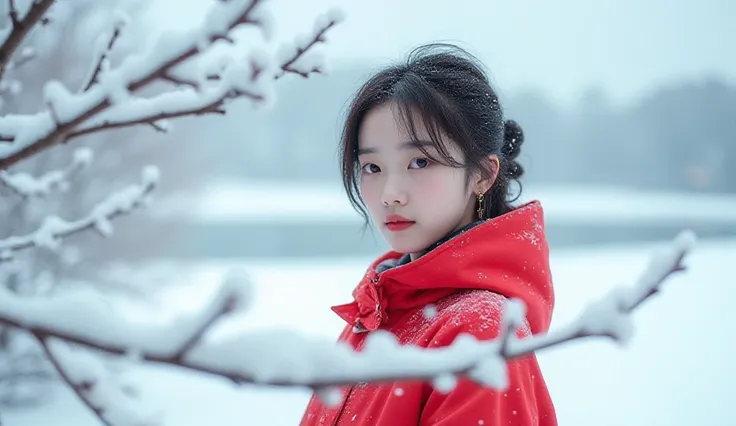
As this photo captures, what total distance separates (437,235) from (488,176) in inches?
6.8

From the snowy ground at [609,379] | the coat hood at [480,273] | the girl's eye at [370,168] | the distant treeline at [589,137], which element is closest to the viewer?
the coat hood at [480,273]

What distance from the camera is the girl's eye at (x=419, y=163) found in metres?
1.17

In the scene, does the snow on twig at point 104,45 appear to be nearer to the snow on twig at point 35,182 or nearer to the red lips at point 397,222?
the snow on twig at point 35,182

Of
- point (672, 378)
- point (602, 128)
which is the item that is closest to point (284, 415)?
point (672, 378)

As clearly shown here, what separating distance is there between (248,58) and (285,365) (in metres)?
0.30

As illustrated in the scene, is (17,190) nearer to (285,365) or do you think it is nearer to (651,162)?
(285,365)

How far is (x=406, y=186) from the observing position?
1156mm

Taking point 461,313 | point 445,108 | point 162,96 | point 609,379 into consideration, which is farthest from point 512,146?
point 609,379

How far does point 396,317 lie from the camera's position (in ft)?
3.96

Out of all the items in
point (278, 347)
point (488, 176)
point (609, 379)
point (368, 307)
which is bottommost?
point (609, 379)

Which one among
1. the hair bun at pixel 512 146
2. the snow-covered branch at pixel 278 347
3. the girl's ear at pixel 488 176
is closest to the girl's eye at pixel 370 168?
the girl's ear at pixel 488 176

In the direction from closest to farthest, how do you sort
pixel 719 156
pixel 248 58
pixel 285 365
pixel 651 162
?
pixel 285 365 < pixel 248 58 < pixel 719 156 < pixel 651 162

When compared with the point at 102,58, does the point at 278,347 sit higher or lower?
lower

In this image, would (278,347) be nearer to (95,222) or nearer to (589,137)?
(95,222)
